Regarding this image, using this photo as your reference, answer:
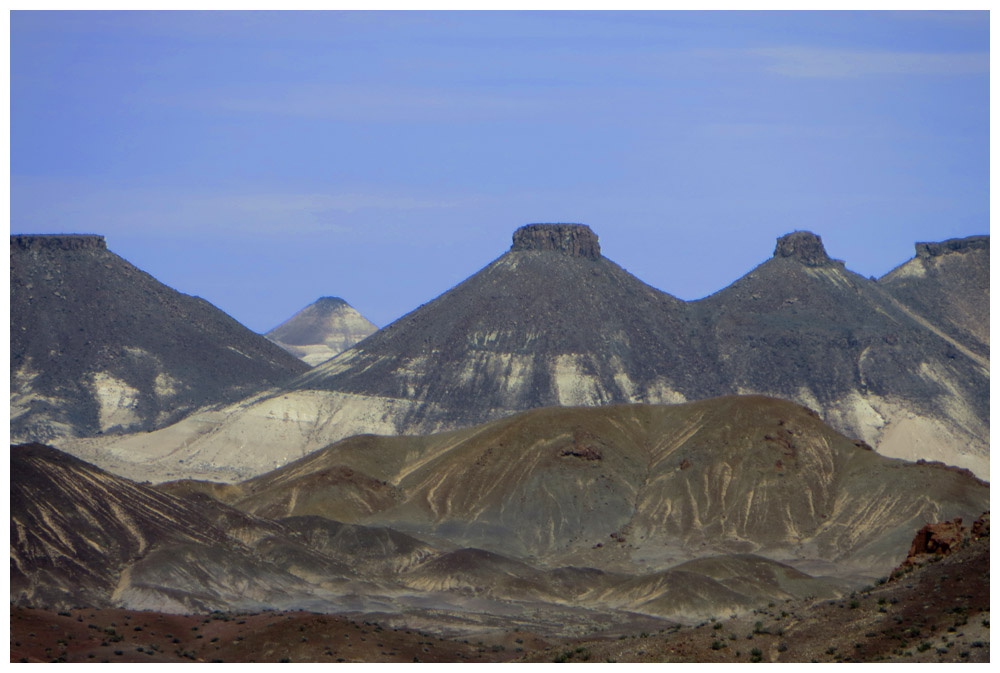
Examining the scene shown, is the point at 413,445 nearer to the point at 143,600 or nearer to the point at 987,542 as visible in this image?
the point at 143,600

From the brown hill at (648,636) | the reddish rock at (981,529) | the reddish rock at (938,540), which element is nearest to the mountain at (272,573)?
the brown hill at (648,636)

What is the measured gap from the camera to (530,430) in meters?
144

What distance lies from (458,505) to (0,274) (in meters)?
97.2

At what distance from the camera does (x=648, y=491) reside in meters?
135

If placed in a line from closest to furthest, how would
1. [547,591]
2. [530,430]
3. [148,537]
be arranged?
[148,537], [547,591], [530,430]

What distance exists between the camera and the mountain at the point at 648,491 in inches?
4936

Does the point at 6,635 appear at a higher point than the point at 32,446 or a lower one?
lower

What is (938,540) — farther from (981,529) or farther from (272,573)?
(272,573)

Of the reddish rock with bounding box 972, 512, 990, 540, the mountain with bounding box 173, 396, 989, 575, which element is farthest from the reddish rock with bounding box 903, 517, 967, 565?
the mountain with bounding box 173, 396, 989, 575

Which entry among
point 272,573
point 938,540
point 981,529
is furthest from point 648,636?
point 272,573

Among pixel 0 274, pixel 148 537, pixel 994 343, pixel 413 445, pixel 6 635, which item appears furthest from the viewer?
pixel 413 445

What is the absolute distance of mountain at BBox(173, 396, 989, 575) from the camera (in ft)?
411

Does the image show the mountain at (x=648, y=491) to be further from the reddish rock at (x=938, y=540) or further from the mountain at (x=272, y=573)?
the reddish rock at (x=938, y=540)

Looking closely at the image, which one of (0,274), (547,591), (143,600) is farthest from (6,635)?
(547,591)
